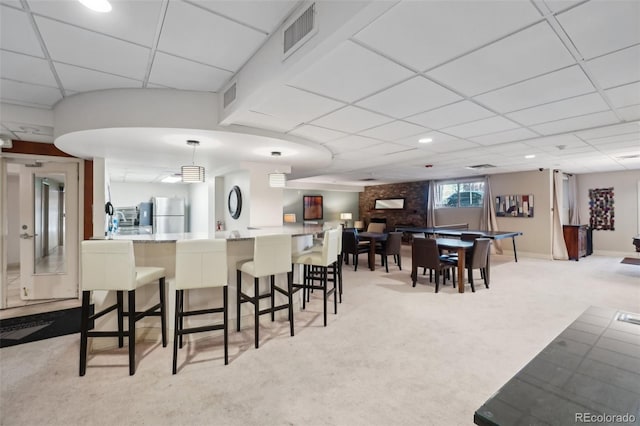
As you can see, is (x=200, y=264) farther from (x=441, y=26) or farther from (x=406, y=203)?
(x=406, y=203)

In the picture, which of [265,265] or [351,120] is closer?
[265,265]

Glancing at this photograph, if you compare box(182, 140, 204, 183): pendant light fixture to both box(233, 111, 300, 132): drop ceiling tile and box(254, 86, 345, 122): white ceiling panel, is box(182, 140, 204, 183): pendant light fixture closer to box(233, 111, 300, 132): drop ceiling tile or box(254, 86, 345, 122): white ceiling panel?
box(233, 111, 300, 132): drop ceiling tile

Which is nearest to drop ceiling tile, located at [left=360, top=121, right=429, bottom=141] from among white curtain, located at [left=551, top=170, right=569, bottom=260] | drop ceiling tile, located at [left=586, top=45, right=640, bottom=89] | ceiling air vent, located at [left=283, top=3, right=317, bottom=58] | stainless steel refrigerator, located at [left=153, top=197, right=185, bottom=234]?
drop ceiling tile, located at [left=586, top=45, right=640, bottom=89]

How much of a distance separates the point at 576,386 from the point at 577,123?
402cm

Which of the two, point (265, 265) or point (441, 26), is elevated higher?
point (441, 26)

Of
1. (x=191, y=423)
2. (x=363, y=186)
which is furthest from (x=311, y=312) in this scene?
(x=363, y=186)

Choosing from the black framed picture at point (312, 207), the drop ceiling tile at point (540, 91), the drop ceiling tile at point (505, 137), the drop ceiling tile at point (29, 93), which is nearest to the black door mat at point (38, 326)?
the drop ceiling tile at point (29, 93)

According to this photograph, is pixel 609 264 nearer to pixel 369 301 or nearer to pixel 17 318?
pixel 369 301

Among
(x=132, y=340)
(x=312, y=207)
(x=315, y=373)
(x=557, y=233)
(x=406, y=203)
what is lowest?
(x=315, y=373)

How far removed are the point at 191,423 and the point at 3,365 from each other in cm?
207

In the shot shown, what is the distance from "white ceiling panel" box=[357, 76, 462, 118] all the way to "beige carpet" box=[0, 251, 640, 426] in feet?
7.79

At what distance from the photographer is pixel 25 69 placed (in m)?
2.48

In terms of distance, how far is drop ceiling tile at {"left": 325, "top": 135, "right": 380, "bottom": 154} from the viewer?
4.24 meters

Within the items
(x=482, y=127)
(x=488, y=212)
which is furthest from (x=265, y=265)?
(x=488, y=212)
